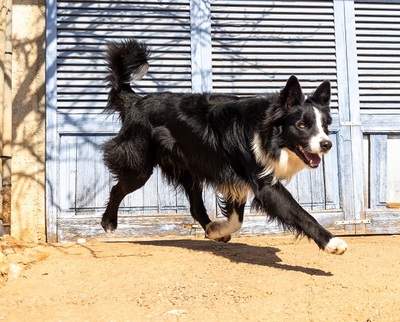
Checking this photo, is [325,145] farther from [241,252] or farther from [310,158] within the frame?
[241,252]

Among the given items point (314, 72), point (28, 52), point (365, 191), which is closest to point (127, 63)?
point (28, 52)

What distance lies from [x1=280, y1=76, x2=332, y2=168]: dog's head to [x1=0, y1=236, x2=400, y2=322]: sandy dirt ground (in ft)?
2.49

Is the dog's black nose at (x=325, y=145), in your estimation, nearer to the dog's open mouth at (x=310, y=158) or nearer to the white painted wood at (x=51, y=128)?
the dog's open mouth at (x=310, y=158)

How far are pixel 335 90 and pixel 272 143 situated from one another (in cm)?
194

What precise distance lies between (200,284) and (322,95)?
1.66m

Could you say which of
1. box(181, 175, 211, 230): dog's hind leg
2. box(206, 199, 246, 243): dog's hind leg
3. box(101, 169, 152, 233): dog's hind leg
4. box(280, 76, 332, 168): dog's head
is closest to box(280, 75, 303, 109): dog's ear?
box(280, 76, 332, 168): dog's head

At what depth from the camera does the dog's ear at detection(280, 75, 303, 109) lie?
4.00 meters

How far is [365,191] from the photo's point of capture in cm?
568

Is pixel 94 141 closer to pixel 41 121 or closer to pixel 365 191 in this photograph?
pixel 41 121

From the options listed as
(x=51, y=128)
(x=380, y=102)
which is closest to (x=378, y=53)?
(x=380, y=102)

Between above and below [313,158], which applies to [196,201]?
below

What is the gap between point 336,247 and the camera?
12.2 feet

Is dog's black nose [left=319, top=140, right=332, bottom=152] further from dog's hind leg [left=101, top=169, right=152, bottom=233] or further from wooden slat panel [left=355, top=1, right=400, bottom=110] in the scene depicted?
wooden slat panel [left=355, top=1, right=400, bottom=110]

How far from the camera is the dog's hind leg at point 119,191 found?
4754 millimetres
